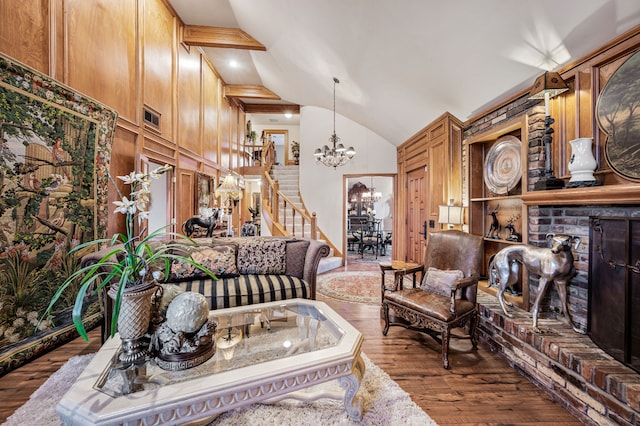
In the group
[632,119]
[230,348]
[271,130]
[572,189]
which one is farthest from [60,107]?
[271,130]

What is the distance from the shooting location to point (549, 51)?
2.04 metres

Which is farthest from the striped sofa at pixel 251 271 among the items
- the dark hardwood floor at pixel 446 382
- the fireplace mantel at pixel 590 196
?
the fireplace mantel at pixel 590 196

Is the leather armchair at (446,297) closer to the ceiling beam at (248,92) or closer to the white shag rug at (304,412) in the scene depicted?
the white shag rug at (304,412)

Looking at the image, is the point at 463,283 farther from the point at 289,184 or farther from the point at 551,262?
the point at 289,184

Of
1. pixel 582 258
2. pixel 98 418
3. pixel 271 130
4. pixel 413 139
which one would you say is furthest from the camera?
pixel 271 130

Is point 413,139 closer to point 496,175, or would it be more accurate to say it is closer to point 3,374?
point 496,175

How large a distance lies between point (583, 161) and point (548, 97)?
1.95ft

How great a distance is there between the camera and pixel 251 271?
2809 millimetres

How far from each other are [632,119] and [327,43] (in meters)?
3.11

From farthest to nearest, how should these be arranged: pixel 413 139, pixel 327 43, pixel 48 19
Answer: pixel 413 139 → pixel 327 43 → pixel 48 19

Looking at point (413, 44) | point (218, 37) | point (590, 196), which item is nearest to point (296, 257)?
point (590, 196)

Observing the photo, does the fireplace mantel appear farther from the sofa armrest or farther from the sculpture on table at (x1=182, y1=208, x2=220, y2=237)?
the sculpture on table at (x1=182, y1=208, x2=220, y2=237)

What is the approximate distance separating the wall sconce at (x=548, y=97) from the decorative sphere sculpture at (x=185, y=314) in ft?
8.50


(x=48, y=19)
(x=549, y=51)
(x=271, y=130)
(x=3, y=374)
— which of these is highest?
(x=271, y=130)
